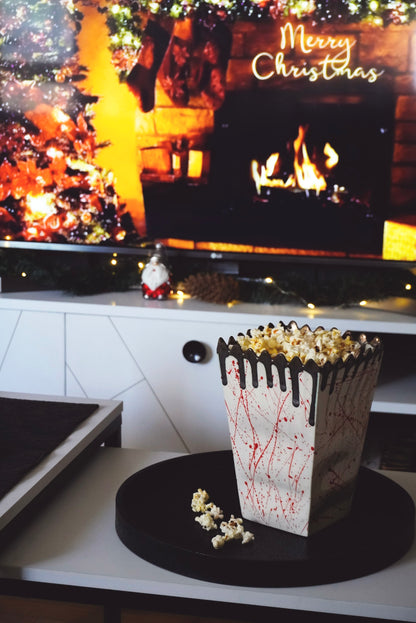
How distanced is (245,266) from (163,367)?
0.57 metres

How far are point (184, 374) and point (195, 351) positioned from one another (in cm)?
8

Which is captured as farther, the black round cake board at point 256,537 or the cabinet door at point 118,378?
the cabinet door at point 118,378

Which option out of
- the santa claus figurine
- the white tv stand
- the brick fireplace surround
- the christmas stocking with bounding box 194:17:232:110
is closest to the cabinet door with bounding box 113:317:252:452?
the white tv stand

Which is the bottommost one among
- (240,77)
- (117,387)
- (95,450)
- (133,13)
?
(117,387)

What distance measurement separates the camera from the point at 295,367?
1.00 meters

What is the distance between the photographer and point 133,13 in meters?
2.58

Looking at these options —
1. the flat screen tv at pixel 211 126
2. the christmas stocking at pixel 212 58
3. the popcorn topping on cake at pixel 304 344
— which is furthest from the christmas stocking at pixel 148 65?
the popcorn topping on cake at pixel 304 344

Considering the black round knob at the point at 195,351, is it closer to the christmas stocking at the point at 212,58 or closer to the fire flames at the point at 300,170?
the fire flames at the point at 300,170

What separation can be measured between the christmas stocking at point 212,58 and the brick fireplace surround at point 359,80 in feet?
0.07

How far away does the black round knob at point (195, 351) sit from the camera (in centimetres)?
236

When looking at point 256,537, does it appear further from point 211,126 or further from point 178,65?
point 178,65

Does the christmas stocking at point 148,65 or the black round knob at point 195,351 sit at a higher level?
the christmas stocking at point 148,65

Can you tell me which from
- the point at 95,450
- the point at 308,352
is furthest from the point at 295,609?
the point at 95,450

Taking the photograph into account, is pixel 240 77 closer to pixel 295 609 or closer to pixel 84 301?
pixel 84 301
